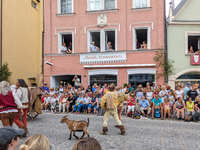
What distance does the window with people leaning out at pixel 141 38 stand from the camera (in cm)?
1642

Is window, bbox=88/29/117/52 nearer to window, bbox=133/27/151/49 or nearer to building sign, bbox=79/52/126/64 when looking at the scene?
building sign, bbox=79/52/126/64

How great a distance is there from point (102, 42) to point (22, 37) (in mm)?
11992

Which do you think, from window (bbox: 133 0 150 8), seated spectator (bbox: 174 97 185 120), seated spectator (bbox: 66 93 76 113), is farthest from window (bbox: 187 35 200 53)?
seated spectator (bbox: 66 93 76 113)

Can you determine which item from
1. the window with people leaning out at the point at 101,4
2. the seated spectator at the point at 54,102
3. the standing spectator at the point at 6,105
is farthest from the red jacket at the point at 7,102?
the window with people leaning out at the point at 101,4

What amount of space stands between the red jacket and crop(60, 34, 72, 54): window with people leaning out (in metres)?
12.3

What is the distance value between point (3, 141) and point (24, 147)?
0.69 ft

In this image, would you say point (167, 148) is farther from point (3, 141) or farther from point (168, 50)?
point (168, 50)

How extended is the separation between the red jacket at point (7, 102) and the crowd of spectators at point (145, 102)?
7.65 m

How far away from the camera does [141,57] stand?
16.1 m

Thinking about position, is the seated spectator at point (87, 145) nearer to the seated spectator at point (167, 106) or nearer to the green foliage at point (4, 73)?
the seated spectator at point (167, 106)

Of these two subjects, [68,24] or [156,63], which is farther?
[68,24]

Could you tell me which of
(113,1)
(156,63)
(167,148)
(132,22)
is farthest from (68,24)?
(167,148)

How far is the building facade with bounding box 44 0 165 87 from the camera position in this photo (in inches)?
636

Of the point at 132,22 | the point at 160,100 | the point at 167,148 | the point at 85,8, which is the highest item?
the point at 85,8
